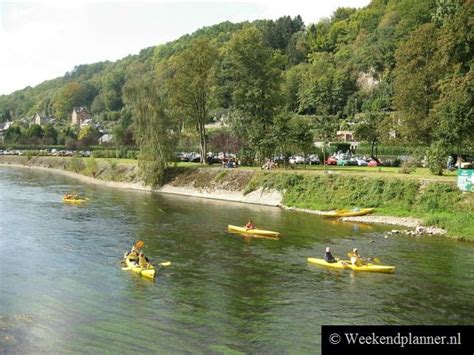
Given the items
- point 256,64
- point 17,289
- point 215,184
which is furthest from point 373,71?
point 17,289

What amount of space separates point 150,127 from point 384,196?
32.6 meters

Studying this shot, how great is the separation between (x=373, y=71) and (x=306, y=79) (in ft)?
63.8

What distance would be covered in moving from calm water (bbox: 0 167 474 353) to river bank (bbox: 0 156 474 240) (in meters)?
3.95

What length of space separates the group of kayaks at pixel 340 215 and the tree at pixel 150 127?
28.0 meters

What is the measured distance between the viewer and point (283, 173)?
5631 centimetres

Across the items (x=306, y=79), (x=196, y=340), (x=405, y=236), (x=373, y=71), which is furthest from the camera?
(x=306, y=79)

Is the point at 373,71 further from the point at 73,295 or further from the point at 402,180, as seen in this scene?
the point at 73,295

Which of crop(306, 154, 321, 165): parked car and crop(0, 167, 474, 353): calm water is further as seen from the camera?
crop(306, 154, 321, 165): parked car

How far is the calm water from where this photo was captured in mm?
19438

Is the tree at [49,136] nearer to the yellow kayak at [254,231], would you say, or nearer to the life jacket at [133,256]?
the yellow kayak at [254,231]

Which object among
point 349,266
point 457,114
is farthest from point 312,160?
point 349,266

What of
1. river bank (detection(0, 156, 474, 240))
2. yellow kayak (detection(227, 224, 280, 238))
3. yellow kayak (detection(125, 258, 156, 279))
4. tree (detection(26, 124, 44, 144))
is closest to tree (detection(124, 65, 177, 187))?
river bank (detection(0, 156, 474, 240))

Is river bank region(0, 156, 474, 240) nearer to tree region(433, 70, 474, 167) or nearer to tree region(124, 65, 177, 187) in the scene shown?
tree region(124, 65, 177, 187)

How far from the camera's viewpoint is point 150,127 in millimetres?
67312
